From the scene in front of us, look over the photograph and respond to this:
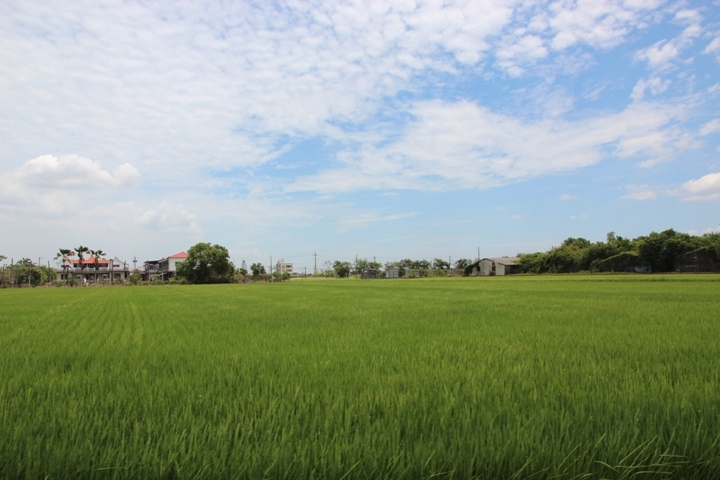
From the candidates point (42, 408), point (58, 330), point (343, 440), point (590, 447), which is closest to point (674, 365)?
point (590, 447)

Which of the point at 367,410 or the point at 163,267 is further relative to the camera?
the point at 163,267

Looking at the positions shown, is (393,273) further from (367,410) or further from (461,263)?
(367,410)

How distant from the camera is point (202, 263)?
197 ft

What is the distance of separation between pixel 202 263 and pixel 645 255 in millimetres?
58480

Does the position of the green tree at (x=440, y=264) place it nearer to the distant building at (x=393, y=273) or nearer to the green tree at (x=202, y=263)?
the distant building at (x=393, y=273)

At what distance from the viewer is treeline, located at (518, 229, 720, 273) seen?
41.6 m

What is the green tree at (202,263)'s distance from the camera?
60000mm

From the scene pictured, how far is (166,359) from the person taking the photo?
432cm

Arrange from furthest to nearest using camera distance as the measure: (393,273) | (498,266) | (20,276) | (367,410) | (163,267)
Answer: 1. (393,273)
2. (163,267)
3. (498,266)
4. (20,276)
5. (367,410)

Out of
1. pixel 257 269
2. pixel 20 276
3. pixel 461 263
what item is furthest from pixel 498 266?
pixel 20 276

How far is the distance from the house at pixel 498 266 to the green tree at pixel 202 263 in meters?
45.6

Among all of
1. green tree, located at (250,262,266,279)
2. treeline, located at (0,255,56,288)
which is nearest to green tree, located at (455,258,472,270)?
green tree, located at (250,262,266,279)

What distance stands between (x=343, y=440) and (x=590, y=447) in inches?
47.6

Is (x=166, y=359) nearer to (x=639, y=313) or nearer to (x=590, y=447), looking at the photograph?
(x=590, y=447)
